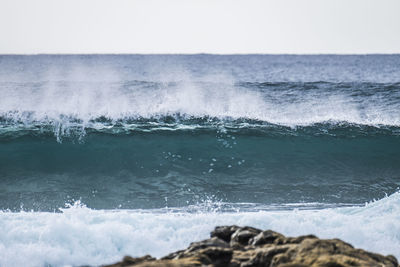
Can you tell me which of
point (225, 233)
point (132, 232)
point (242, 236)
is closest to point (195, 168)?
point (132, 232)

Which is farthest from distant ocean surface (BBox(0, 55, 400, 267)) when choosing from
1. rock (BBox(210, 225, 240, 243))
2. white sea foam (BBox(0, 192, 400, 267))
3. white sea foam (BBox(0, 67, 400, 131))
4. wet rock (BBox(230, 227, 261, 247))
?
wet rock (BBox(230, 227, 261, 247))

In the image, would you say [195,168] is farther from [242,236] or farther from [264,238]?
[264,238]

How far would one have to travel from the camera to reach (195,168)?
8.62m

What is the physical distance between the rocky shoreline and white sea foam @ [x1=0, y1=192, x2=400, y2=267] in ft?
5.68

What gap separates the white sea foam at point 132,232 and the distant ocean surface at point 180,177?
0.05ft

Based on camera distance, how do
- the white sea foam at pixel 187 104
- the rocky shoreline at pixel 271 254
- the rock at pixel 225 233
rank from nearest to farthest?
the rocky shoreline at pixel 271 254, the rock at pixel 225 233, the white sea foam at pixel 187 104

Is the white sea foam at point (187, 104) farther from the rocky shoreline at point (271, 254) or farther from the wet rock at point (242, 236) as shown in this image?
the rocky shoreline at point (271, 254)

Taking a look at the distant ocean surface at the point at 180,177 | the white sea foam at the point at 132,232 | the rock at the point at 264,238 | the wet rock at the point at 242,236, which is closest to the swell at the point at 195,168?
the distant ocean surface at the point at 180,177

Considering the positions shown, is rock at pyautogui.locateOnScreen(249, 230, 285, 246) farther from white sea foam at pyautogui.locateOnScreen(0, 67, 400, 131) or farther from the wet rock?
white sea foam at pyautogui.locateOnScreen(0, 67, 400, 131)

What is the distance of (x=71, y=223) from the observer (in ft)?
15.4

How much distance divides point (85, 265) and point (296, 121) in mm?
9301

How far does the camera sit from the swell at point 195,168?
23.0 feet

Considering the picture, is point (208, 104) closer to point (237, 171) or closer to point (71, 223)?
point (237, 171)

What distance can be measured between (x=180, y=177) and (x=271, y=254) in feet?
18.5
